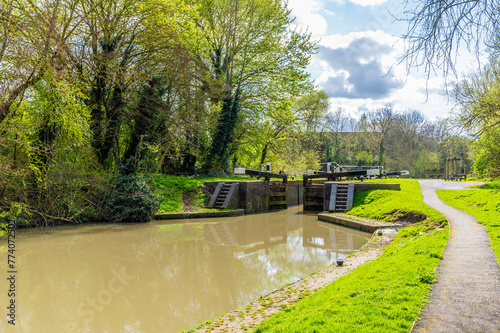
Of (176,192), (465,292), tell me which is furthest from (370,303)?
(176,192)

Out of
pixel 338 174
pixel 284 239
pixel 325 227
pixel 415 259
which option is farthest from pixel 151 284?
pixel 338 174

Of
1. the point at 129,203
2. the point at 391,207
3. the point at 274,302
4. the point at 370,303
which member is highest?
the point at 129,203

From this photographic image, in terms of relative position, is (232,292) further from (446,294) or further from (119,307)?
(446,294)

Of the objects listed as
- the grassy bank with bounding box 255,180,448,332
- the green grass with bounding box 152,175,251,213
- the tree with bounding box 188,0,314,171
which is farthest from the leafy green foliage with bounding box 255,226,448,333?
the tree with bounding box 188,0,314,171

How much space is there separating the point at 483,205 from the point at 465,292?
9.08 meters

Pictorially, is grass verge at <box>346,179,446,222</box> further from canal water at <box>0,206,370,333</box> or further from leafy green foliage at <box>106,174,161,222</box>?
leafy green foliage at <box>106,174,161,222</box>

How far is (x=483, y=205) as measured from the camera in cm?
1146

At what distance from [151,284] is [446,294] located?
493cm

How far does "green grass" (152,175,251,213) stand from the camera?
15320mm

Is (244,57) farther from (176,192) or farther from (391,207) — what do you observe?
(391,207)

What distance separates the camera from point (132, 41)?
14711 millimetres

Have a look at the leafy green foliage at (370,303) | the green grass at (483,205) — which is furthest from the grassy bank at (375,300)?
the green grass at (483,205)

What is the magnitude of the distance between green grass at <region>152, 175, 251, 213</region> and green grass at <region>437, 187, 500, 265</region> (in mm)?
10669

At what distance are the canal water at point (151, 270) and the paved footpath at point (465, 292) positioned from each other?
275cm
